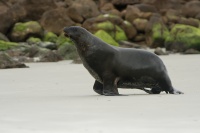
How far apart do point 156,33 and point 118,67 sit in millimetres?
27294

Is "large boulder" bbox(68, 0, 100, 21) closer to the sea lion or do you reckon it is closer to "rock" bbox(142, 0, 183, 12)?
"rock" bbox(142, 0, 183, 12)

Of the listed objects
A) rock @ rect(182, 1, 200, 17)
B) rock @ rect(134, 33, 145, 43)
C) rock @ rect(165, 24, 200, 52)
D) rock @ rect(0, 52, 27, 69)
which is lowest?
rock @ rect(134, 33, 145, 43)

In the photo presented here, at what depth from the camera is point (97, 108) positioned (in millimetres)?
7270

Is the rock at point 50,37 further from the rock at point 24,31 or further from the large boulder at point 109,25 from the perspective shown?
the large boulder at point 109,25

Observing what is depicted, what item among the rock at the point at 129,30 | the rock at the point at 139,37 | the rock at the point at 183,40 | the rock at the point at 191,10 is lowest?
the rock at the point at 139,37

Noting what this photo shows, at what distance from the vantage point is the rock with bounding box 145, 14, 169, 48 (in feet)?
116

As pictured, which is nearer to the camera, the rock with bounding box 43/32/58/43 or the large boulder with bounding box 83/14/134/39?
the rock with bounding box 43/32/58/43

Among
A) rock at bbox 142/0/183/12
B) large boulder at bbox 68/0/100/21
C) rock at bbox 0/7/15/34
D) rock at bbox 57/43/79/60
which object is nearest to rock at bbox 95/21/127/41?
large boulder at bbox 68/0/100/21

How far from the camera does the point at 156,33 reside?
3647 centimetres

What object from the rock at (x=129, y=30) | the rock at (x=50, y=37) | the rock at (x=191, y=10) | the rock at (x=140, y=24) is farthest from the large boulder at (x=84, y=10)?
the rock at (x=191, y=10)

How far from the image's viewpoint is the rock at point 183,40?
28.1 metres

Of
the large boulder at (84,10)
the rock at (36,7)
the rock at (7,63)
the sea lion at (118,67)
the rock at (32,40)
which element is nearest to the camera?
the sea lion at (118,67)

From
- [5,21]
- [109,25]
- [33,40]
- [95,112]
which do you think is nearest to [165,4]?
[109,25]

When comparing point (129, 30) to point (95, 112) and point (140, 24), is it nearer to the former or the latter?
point (140, 24)
